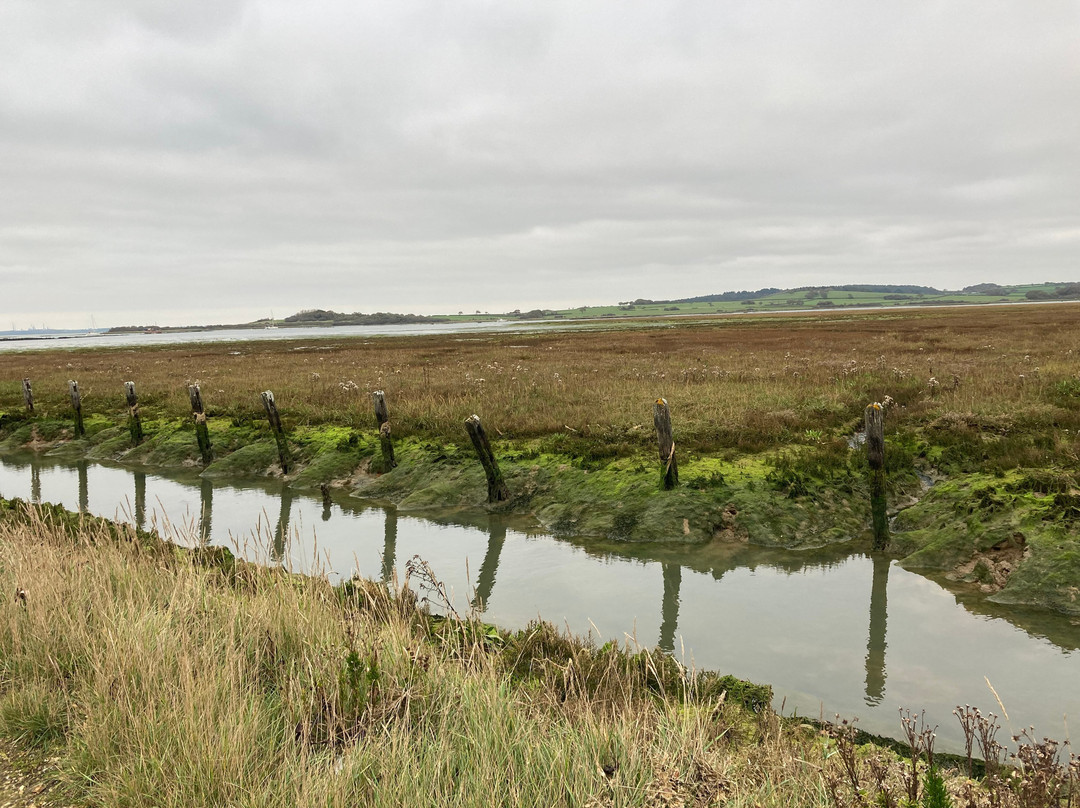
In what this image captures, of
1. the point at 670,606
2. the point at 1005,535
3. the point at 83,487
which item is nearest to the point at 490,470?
the point at 670,606

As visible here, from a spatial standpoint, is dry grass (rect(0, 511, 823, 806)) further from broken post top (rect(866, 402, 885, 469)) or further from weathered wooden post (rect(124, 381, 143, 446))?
weathered wooden post (rect(124, 381, 143, 446))

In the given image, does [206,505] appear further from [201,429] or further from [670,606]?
[670,606]

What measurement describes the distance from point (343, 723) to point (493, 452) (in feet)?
42.5

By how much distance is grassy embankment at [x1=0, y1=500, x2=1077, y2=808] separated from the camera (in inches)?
144

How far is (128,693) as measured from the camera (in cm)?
443

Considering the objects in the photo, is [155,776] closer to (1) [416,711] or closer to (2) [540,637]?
(1) [416,711]

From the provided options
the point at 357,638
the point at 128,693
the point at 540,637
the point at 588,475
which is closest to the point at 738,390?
the point at 588,475

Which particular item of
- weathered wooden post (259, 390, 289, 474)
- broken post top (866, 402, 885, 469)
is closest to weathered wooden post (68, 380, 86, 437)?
weathered wooden post (259, 390, 289, 474)

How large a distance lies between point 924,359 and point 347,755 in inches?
1286

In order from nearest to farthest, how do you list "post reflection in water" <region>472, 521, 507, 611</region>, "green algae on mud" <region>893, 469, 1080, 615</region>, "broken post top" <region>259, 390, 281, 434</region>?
"green algae on mud" <region>893, 469, 1080, 615</region>
"post reflection in water" <region>472, 521, 507, 611</region>
"broken post top" <region>259, 390, 281, 434</region>

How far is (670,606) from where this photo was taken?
10.1 metres

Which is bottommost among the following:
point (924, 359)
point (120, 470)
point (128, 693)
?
point (120, 470)

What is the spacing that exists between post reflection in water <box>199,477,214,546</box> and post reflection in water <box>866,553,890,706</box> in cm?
1286

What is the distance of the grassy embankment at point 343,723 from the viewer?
144 inches
